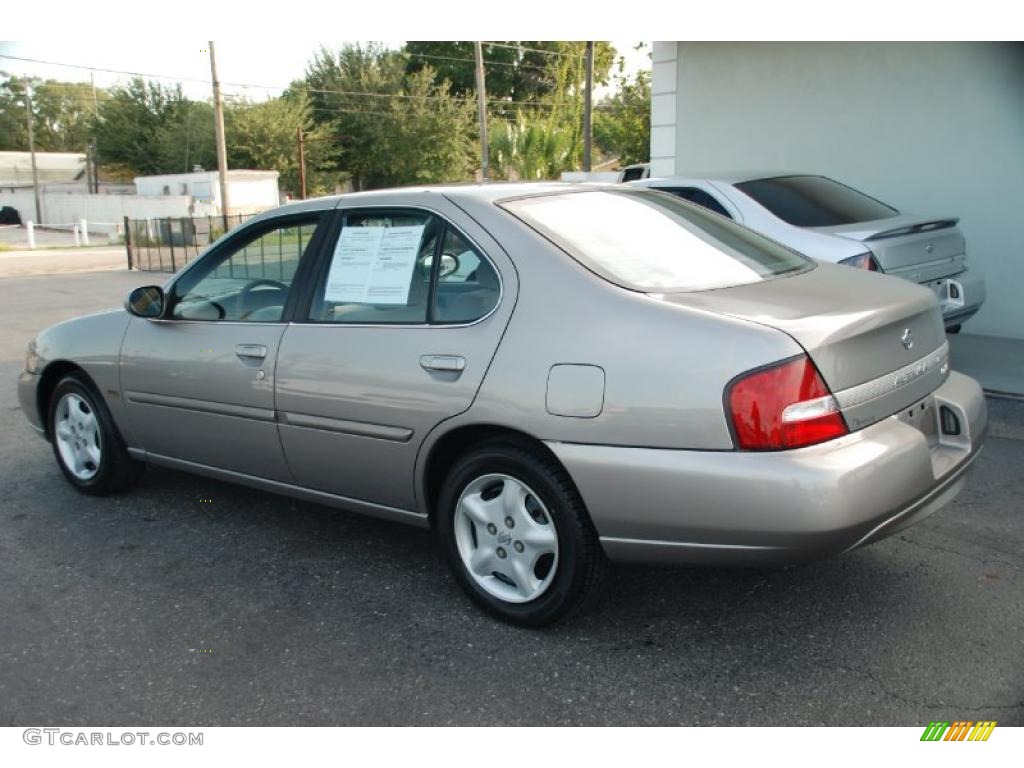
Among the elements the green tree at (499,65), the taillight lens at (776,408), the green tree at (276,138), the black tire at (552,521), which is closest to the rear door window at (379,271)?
the black tire at (552,521)

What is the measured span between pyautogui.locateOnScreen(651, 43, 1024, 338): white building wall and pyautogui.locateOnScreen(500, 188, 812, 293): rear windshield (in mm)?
5484

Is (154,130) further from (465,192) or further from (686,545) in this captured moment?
(686,545)

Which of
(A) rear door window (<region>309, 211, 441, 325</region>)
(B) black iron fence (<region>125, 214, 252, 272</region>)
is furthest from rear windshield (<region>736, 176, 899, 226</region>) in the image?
(B) black iron fence (<region>125, 214, 252, 272</region>)

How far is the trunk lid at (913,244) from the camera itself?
6434 mm

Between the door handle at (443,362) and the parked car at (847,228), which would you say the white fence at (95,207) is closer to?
the parked car at (847,228)

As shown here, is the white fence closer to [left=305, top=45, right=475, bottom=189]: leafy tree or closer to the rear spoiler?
[left=305, top=45, right=475, bottom=189]: leafy tree

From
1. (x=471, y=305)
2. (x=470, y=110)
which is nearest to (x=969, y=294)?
(x=471, y=305)

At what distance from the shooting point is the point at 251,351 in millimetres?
4016

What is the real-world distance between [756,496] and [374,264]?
179cm

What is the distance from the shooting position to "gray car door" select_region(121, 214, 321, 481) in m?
4.03

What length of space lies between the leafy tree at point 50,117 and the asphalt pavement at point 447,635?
82.9 m

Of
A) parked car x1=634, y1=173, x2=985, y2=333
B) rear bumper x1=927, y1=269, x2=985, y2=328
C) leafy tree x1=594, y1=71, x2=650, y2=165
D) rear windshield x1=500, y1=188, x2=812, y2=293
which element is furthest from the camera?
leafy tree x1=594, y1=71, x2=650, y2=165
